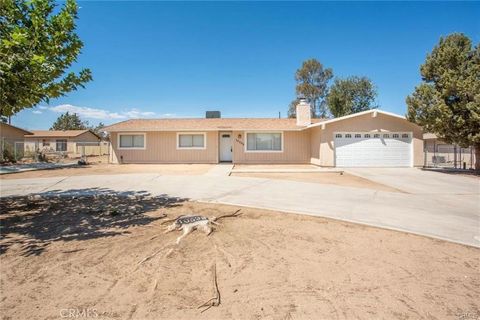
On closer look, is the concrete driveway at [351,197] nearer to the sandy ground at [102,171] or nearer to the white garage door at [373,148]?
the sandy ground at [102,171]

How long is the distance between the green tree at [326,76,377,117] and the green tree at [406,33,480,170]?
19.9m

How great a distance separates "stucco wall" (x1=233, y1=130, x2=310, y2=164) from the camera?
20062mm

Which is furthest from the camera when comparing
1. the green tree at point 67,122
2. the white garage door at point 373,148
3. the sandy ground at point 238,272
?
the green tree at point 67,122

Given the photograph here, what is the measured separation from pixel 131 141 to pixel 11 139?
622 inches

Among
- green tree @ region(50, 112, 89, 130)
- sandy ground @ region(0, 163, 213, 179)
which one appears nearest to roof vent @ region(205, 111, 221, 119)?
sandy ground @ region(0, 163, 213, 179)

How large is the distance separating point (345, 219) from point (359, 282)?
2.67 m

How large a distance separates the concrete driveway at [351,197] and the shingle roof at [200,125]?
8566 millimetres

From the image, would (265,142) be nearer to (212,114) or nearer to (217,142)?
(217,142)

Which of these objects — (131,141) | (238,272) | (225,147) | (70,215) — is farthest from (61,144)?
(238,272)

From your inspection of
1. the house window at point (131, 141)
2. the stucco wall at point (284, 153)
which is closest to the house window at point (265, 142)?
the stucco wall at point (284, 153)

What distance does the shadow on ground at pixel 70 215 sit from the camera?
4.75m

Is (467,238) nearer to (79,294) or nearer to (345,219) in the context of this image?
(345,219)

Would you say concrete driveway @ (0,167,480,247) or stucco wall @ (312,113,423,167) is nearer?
concrete driveway @ (0,167,480,247)

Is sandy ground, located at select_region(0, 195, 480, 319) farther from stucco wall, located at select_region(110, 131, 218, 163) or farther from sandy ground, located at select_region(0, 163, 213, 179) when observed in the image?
stucco wall, located at select_region(110, 131, 218, 163)
